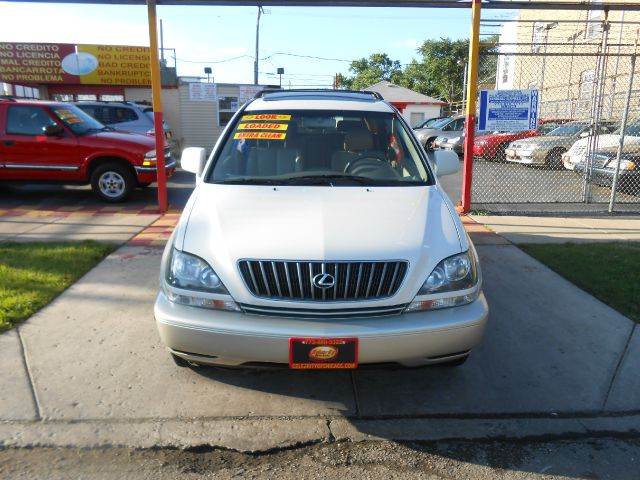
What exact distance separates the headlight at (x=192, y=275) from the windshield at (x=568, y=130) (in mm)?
10584

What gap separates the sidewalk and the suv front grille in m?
0.79

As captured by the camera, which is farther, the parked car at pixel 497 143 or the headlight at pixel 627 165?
the parked car at pixel 497 143

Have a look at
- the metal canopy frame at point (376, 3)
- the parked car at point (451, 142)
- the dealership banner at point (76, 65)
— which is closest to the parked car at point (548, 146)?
the metal canopy frame at point (376, 3)

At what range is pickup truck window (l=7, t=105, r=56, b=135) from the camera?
898 centimetres

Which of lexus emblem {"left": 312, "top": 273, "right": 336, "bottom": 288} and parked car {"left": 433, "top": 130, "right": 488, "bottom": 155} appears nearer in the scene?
lexus emblem {"left": 312, "top": 273, "right": 336, "bottom": 288}

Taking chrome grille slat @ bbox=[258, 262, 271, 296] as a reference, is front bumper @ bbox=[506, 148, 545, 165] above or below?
below

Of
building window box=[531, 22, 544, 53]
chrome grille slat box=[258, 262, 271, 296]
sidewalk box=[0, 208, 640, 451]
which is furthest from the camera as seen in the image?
building window box=[531, 22, 544, 53]

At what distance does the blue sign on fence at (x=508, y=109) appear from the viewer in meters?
8.11

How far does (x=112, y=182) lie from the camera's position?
915cm

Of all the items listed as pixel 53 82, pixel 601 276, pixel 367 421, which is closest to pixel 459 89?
pixel 53 82

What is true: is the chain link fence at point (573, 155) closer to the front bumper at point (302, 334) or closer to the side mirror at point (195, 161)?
the side mirror at point (195, 161)

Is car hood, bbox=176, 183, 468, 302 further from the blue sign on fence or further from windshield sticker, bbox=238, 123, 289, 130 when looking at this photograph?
the blue sign on fence

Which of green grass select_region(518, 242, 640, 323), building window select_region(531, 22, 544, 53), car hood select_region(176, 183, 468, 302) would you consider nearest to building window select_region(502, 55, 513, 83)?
building window select_region(531, 22, 544, 53)

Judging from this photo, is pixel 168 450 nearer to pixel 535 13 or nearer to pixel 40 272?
pixel 40 272
